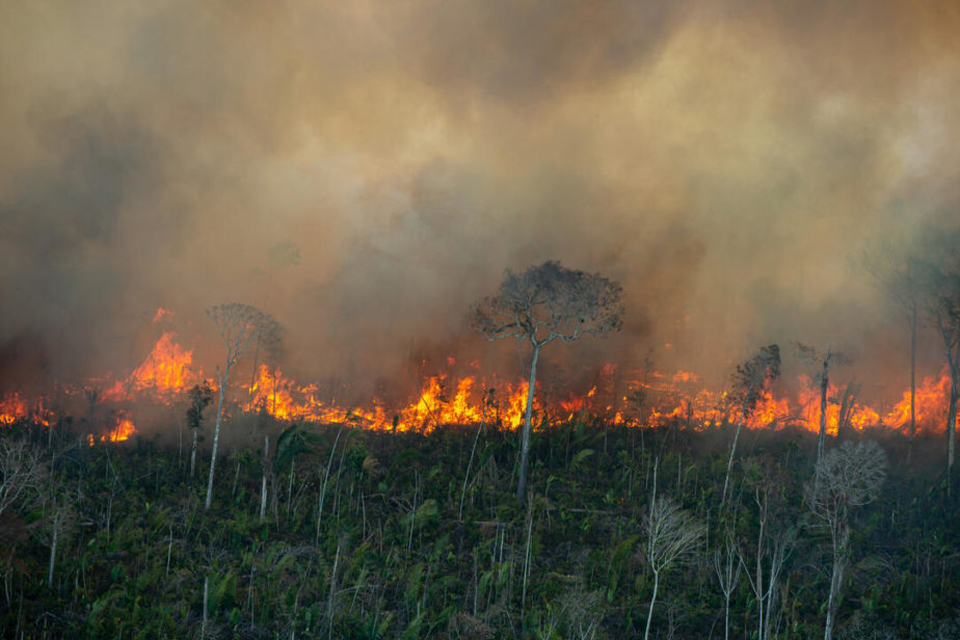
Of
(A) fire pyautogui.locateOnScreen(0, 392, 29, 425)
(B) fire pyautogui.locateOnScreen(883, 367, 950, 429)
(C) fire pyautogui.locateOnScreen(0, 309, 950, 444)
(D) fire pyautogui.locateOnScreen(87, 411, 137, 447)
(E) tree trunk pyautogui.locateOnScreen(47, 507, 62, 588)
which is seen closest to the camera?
(E) tree trunk pyautogui.locateOnScreen(47, 507, 62, 588)

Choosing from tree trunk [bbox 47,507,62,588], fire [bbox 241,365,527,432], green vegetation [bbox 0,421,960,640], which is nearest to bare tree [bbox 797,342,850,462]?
green vegetation [bbox 0,421,960,640]

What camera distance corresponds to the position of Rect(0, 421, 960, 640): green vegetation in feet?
100

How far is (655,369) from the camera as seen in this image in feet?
216

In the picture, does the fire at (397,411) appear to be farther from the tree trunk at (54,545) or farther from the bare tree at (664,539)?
the tree trunk at (54,545)

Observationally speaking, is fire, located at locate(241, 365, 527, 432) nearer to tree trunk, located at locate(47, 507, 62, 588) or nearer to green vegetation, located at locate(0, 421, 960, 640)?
green vegetation, located at locate(0, 421, 960, 640)

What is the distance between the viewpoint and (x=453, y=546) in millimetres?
38000

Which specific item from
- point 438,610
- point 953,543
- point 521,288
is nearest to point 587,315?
point 521,288

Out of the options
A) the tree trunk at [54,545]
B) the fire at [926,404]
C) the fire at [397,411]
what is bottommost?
the tree trunk at [54,545]

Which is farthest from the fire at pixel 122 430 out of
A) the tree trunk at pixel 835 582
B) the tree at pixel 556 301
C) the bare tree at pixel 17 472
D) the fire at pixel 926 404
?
the fire at pixel 926 404

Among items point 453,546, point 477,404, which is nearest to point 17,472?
point 453,546

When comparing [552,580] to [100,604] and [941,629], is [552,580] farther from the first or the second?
[100,604]

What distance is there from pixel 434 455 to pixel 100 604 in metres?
23.6

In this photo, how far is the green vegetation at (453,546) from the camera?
100 ft

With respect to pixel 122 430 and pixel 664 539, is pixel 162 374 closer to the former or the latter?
pixel 122 430
